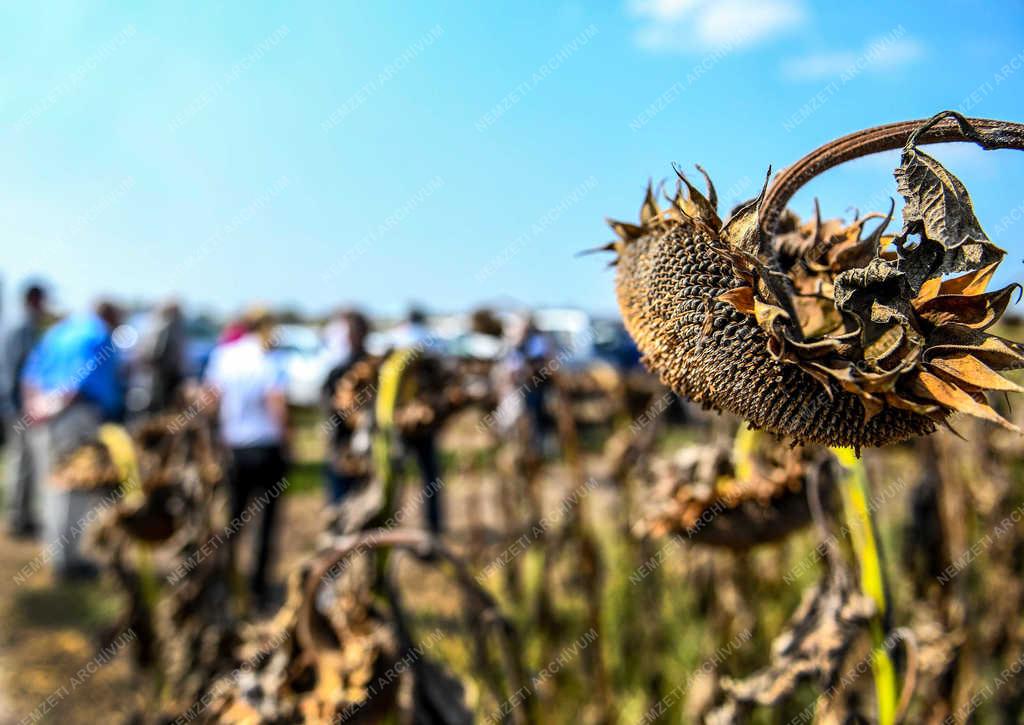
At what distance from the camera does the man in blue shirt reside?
5.80 m

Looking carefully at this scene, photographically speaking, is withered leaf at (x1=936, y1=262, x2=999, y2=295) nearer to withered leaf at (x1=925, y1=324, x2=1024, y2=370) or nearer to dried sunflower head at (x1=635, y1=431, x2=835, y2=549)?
withered leaf at (x1=925, y1=324, x2=1024, y2=370)

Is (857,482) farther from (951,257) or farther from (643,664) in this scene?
(643,664)

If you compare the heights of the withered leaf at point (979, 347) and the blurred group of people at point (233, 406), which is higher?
the withered leaf at point (979, 347)

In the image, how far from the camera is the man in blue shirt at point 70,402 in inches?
228

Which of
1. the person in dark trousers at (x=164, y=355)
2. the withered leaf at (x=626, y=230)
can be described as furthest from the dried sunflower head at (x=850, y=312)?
the person in dark trousers at (x=164, y=355)

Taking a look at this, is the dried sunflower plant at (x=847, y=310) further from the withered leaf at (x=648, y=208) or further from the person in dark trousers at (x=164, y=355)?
the person in dark trousers at (x=164, y=355)

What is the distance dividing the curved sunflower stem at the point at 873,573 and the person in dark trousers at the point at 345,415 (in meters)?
1.47

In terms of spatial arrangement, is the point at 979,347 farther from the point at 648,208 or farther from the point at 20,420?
the point at 20,420

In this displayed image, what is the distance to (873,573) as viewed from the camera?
1.50 metres

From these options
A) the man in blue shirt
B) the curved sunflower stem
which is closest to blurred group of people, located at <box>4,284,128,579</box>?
the man in blue shirt

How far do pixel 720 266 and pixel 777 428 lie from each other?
7.6 inches

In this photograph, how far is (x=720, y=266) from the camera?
0.98 meters

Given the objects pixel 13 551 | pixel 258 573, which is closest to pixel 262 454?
pixel 258 573

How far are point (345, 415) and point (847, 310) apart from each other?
307 cm
